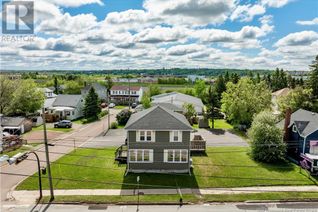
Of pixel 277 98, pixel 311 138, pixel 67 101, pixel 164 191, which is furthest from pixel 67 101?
pixel 311 138

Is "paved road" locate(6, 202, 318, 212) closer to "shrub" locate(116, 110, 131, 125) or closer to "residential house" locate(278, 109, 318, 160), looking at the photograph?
"residential house" locate(278, 109, 318, 160)

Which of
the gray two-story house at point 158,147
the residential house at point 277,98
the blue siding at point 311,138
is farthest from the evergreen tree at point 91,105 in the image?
the blue siding at point 311,138

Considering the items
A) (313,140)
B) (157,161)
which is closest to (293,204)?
(313,140)

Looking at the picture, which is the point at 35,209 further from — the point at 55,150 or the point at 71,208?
the point at 55,150

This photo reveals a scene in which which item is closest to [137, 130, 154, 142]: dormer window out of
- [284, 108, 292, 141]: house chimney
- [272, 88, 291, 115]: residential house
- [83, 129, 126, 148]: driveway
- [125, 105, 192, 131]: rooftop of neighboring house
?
[125, 105, 192, 131]: rooftop of neighboring house

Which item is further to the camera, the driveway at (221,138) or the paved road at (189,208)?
the driveway at (221,138)

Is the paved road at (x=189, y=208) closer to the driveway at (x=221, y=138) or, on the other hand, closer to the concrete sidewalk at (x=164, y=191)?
the concrete sidewalk at (x=164, y=191)
